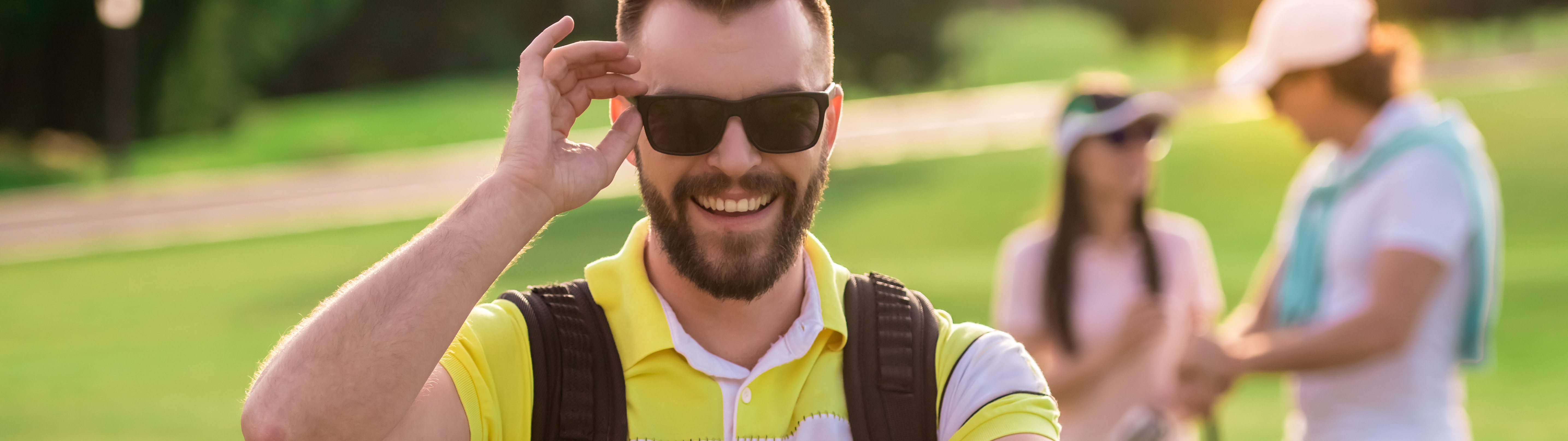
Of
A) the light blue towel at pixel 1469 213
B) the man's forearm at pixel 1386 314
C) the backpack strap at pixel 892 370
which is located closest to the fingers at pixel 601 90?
the backpack strap at pixel 892 370

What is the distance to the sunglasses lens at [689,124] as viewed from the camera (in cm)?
274

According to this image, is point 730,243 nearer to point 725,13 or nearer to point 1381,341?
point 725,13

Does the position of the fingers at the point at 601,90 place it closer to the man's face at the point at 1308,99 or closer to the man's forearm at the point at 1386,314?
the man's forearm at the point at 1386,314

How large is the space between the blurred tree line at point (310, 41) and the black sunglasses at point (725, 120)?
26.0 m

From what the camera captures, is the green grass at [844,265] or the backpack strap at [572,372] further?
the green grass at [844,265]

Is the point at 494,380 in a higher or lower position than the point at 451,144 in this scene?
higher

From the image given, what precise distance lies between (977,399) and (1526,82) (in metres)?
41.5

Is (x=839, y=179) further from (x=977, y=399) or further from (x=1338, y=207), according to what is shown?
(x=977, y=399)

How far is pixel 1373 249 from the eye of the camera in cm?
439

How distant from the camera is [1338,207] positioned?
4539 mm

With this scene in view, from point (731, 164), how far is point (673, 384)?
17.1 inches

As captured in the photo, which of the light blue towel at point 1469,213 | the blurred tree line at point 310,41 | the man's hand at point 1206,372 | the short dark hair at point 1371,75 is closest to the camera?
the light blue towel at point 1469,213

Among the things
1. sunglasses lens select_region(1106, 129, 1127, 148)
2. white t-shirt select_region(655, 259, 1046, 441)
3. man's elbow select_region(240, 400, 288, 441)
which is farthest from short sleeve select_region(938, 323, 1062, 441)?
sunglasses lens select_region(1106, 129, 1127, 148)

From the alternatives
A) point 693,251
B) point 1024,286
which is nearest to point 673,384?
point 693,251
